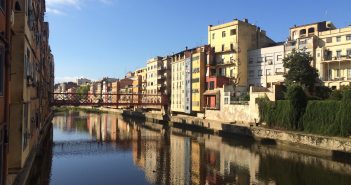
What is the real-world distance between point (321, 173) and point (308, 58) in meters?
32.1

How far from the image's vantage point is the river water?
1161 inches

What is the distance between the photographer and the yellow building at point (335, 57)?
58906 millimetres

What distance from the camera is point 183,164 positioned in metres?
35.5

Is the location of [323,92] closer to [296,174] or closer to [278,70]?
[278,70]

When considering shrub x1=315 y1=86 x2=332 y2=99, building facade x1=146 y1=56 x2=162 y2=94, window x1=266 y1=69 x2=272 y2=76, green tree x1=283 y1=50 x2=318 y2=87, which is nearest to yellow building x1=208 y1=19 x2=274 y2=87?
window x1=266 y1=69 x2=272 y2=76

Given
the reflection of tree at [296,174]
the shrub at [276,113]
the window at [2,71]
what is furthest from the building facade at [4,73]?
the shrub at [276,113]

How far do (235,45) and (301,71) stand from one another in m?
20.9

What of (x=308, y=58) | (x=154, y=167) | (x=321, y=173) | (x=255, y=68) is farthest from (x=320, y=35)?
(x=154, y=167)

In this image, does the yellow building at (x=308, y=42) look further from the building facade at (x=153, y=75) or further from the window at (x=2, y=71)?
the window at (x=2, y=71)

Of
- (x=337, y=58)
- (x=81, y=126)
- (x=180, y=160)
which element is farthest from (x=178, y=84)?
(x=180, y=160)

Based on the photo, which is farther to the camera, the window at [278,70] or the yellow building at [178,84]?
the yellow building at [178,84]

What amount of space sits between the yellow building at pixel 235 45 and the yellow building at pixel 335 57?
16.7m

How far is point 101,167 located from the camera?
3522cm

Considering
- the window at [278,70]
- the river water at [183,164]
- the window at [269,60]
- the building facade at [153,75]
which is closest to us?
the river water at [183,164]
